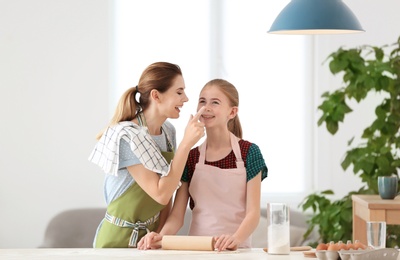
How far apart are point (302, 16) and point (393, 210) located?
114cm

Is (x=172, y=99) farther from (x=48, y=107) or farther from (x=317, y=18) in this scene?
(x=48, y=107)

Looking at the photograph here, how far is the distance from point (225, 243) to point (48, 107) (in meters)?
3.36

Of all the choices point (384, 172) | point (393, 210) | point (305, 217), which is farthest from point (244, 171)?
point (305, 217)

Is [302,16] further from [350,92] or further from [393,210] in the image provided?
[350,92]

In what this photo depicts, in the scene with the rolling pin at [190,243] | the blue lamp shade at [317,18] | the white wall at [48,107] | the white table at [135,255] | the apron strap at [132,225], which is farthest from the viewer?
the white wall at [48,107]

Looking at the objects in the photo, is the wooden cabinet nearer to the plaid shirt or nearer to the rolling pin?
the plaid shirt

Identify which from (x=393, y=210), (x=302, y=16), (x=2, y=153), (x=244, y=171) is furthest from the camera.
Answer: (x=2, y=153)

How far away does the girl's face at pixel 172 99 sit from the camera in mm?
3484

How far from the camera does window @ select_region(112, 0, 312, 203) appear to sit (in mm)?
6285

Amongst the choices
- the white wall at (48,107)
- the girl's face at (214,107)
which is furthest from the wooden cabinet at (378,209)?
the white wall at (48,107)

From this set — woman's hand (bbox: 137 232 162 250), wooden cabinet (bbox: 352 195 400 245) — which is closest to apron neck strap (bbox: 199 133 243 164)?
woman's hand (bbox: 137 232 162 250)

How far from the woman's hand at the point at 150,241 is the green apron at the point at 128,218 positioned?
18 centimetres

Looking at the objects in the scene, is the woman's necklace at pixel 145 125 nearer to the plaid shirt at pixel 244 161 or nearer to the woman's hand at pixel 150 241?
the plaid shirt at pixel 244 161

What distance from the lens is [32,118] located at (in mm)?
6203
